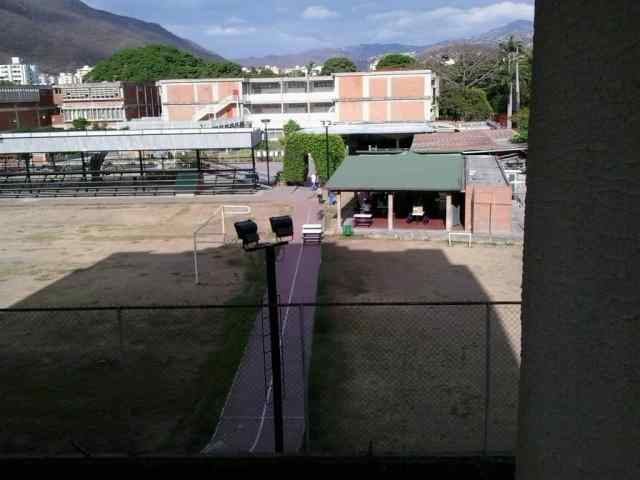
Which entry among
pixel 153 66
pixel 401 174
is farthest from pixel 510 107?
pixel 153 66

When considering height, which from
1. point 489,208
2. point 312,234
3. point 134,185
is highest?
point 489,208

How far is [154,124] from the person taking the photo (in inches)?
1848

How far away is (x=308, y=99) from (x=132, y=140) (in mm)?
35160

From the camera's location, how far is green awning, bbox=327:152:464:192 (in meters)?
24.1

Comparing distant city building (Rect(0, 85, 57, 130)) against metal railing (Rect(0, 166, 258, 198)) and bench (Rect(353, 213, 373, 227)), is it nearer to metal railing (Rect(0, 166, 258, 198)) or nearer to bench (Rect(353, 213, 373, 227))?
metal railing (Rect(0, 166, 258, 198))

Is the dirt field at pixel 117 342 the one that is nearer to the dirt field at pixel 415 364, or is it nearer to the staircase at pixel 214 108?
the dirt field at pixel 415 364

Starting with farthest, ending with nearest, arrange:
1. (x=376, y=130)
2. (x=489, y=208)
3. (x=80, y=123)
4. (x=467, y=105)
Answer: (x=467, y=105) → (x=80, y=123) → (x=376, y=130) → (x=489, y=208)

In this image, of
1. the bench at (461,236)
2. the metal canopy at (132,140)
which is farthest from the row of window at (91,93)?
the bench at (461,236)

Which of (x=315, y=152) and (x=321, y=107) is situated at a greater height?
(x=321, y=107)

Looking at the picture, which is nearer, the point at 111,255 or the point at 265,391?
the point at 265,391

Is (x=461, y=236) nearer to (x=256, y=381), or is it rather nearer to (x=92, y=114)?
(x=256, y=381)

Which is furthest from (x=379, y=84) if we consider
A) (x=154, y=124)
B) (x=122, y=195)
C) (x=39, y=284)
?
(x=39, y=284)

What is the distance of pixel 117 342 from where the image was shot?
13.2m

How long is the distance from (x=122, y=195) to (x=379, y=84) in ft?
101
